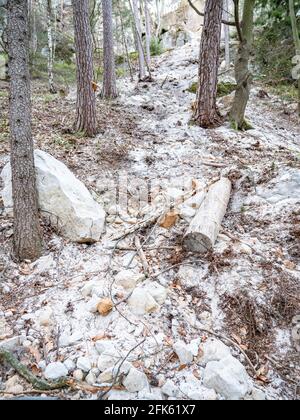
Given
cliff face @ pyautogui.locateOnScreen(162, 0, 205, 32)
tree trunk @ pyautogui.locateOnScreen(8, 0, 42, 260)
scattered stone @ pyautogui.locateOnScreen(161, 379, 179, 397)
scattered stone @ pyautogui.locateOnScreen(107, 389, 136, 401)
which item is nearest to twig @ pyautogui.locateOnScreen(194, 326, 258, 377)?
scattered stone @ pyautogui.locateOnScreen(161, 379, 179, 397)

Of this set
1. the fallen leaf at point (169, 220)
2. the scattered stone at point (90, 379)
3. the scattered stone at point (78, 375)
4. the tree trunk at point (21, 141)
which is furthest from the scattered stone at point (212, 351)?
the tree trunk at point (21, 141)

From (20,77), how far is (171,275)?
8.66 ft

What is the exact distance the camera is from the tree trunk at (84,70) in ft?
19.9

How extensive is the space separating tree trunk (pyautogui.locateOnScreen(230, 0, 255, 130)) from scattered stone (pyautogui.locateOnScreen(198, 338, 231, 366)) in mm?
5266

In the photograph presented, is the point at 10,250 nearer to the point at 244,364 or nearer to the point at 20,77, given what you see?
the point at 20,77

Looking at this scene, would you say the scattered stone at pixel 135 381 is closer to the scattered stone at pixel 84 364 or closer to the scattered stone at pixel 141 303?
the scattered stone at pixel 84 364

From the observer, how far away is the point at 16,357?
254 cm

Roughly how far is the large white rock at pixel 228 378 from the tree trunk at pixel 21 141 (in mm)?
2298

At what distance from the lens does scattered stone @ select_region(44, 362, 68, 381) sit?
2.39 meters

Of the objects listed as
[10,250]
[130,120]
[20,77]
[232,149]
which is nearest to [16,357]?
[10,250]

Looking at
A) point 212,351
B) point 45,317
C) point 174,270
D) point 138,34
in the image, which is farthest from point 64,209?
point 138,34

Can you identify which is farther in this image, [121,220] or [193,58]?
[193,58]

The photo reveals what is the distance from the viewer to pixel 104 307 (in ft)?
9.40
